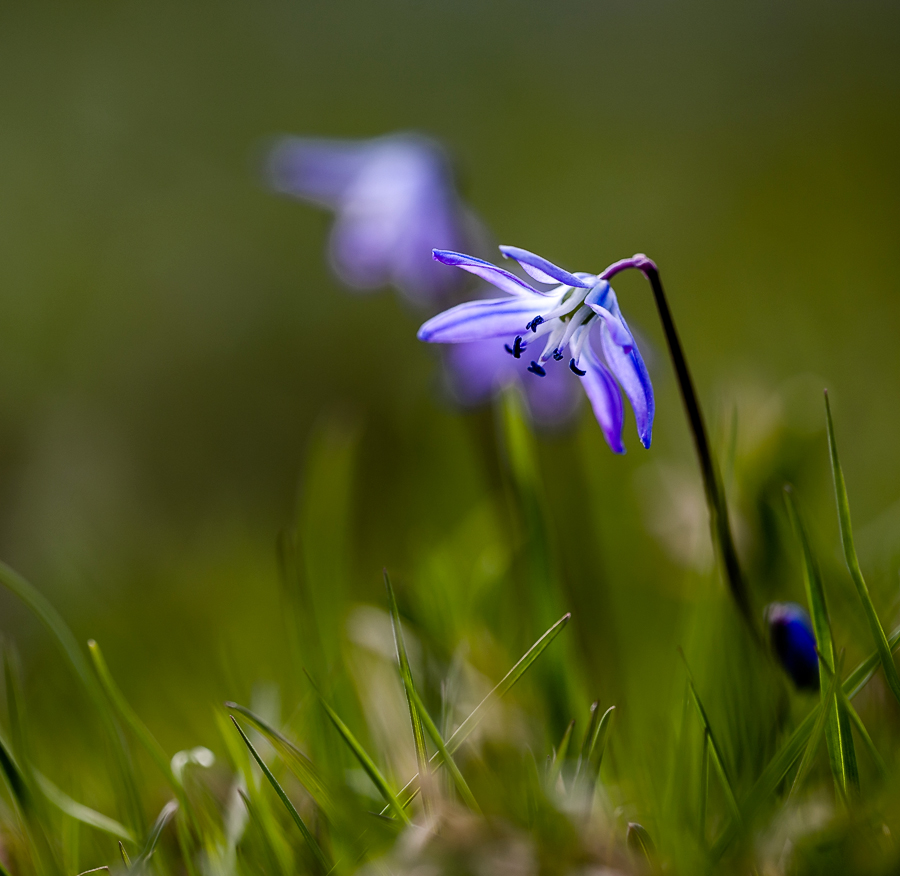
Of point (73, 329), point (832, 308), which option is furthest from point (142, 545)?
point (832, 308)

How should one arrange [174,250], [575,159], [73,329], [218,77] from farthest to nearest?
[218,77] → [575,159] → [174,250] → [73,329]

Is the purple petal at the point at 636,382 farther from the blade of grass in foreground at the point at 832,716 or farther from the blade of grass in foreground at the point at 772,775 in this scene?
the blade of grass in foreground at the point at 772,775

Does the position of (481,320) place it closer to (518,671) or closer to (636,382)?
(636,382)

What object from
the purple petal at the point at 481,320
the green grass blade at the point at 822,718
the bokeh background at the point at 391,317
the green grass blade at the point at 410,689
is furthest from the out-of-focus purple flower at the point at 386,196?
the green grass blade at the point at 822,718

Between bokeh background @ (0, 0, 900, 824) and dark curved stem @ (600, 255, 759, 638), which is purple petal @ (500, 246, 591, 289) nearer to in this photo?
dark curved stem @ (600, 255, 759, 638)

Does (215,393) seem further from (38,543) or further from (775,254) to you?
(775,254)

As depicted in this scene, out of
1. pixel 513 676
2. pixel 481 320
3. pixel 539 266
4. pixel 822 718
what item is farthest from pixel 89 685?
pixel 822 718
